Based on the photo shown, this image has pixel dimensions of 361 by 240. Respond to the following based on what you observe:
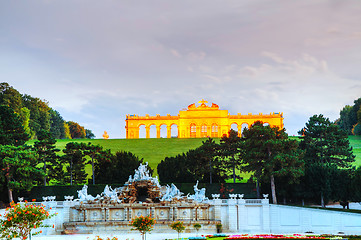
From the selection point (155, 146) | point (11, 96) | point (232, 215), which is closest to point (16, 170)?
point (232, 215)

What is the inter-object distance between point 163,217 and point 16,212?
76.3 feet

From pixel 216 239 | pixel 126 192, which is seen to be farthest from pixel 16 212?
pixel 126 192

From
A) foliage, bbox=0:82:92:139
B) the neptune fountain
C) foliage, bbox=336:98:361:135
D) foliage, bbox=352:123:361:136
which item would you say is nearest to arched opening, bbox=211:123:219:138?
foliage, bbox=352:123:361:136

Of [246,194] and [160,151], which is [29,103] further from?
[246,194]

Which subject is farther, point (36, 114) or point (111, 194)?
point (36, 114)

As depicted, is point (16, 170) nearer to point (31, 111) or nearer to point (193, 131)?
point (31, 111)

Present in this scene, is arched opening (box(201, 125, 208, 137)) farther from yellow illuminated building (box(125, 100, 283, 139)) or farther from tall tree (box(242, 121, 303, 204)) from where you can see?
tall tree (box(242, 121, 303, 204))

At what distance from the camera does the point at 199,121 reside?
8975 cm

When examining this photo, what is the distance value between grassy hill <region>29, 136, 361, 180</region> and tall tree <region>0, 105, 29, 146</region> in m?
21.2

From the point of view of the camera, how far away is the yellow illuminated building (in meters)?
89.6

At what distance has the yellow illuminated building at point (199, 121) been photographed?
8956 cm

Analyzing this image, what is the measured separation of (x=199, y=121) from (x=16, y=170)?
50975mm

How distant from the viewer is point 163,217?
4141 cm

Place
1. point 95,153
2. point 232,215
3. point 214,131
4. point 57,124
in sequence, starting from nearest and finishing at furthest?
1. point 232,215
2. point 95,153
3. point 214,131
4. point 57,124
